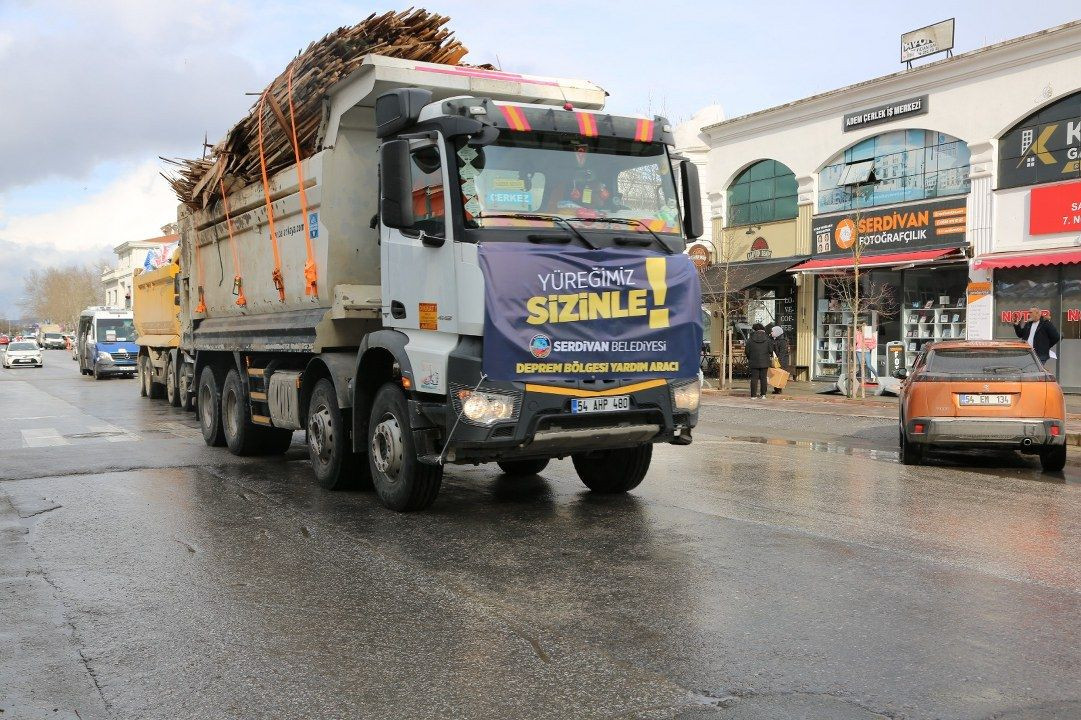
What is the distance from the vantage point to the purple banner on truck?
673cm

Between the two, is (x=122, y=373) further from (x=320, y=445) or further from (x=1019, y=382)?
(x=1019, y=382)

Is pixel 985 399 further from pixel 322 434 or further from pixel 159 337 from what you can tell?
pixel 159 337

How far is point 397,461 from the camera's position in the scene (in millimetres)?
7688

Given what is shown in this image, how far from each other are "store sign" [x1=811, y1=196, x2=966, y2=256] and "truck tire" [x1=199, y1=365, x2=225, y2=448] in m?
16.8

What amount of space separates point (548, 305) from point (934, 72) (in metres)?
21.5

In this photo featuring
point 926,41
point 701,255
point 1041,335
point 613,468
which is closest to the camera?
point 613,468

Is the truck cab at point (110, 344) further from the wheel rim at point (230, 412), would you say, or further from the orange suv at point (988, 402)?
the orange suv at point (988, 402)

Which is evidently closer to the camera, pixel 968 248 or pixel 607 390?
pixel 607 390

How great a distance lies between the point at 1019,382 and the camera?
1089 centimetres

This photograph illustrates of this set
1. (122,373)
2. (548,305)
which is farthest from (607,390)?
(122,373)

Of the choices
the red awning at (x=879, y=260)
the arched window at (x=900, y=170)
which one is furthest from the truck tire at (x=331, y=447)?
the arched window at (x=900, y=170)

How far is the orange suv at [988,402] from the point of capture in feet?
35.6

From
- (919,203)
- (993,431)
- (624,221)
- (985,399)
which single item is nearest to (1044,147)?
(919,203)

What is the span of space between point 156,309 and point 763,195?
18.1m
